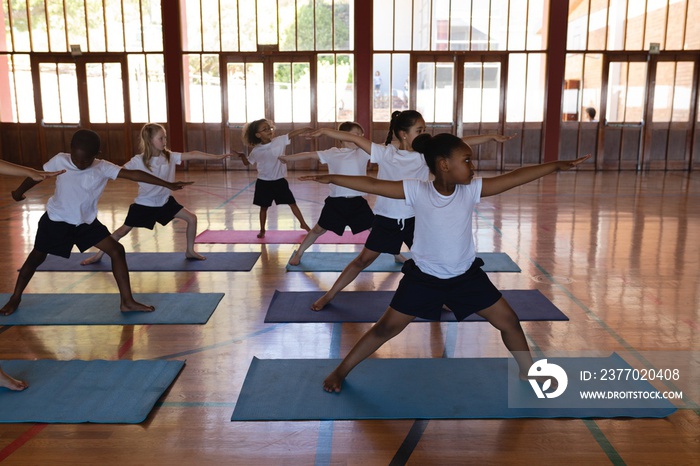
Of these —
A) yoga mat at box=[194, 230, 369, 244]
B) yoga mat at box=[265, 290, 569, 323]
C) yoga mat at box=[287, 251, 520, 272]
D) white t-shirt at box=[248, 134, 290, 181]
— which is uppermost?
white t-shirt at box=[248, 134, 290, 181]

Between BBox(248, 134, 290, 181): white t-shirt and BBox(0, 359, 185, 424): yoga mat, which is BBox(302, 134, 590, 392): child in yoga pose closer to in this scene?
BBox(0, 359, 185, 424): yoga mat

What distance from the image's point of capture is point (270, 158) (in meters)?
6.37

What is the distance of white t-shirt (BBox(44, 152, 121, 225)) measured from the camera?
389 centimetres

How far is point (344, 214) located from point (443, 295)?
239 centimetres

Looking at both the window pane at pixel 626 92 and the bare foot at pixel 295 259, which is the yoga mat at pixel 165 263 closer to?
the bare foot at pixel 295 259

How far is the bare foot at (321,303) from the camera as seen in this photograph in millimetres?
4137

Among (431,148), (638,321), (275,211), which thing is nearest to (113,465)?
(431,148)

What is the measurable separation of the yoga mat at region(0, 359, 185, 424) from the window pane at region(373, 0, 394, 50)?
11418mm

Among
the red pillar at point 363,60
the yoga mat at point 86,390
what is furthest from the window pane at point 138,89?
the yoga mat at point 86,390

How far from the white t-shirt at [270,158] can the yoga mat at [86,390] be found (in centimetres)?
337

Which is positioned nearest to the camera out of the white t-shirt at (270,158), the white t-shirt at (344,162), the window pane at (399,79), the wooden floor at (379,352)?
the wooden floor at (379,352)

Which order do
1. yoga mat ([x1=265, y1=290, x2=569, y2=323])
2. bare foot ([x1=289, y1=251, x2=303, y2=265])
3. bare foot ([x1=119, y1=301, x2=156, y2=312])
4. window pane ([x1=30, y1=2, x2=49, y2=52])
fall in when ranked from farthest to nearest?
window pane ([x1=30, y1=2, x2=49, y2=52]) < bare foot ([x1=289, y1=251, x2=303, y2=265]) < bare foot ([x1=119, y1=301, x2=156, y2=312]) < yoga mat ([x1=265, y1=290, x2=569, y2=323])

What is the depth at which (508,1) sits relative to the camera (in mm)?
13156

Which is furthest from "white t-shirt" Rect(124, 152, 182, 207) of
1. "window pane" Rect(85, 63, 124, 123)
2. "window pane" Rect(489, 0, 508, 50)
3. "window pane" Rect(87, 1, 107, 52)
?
"window pane" Rect(489, 0, 508, 50)
